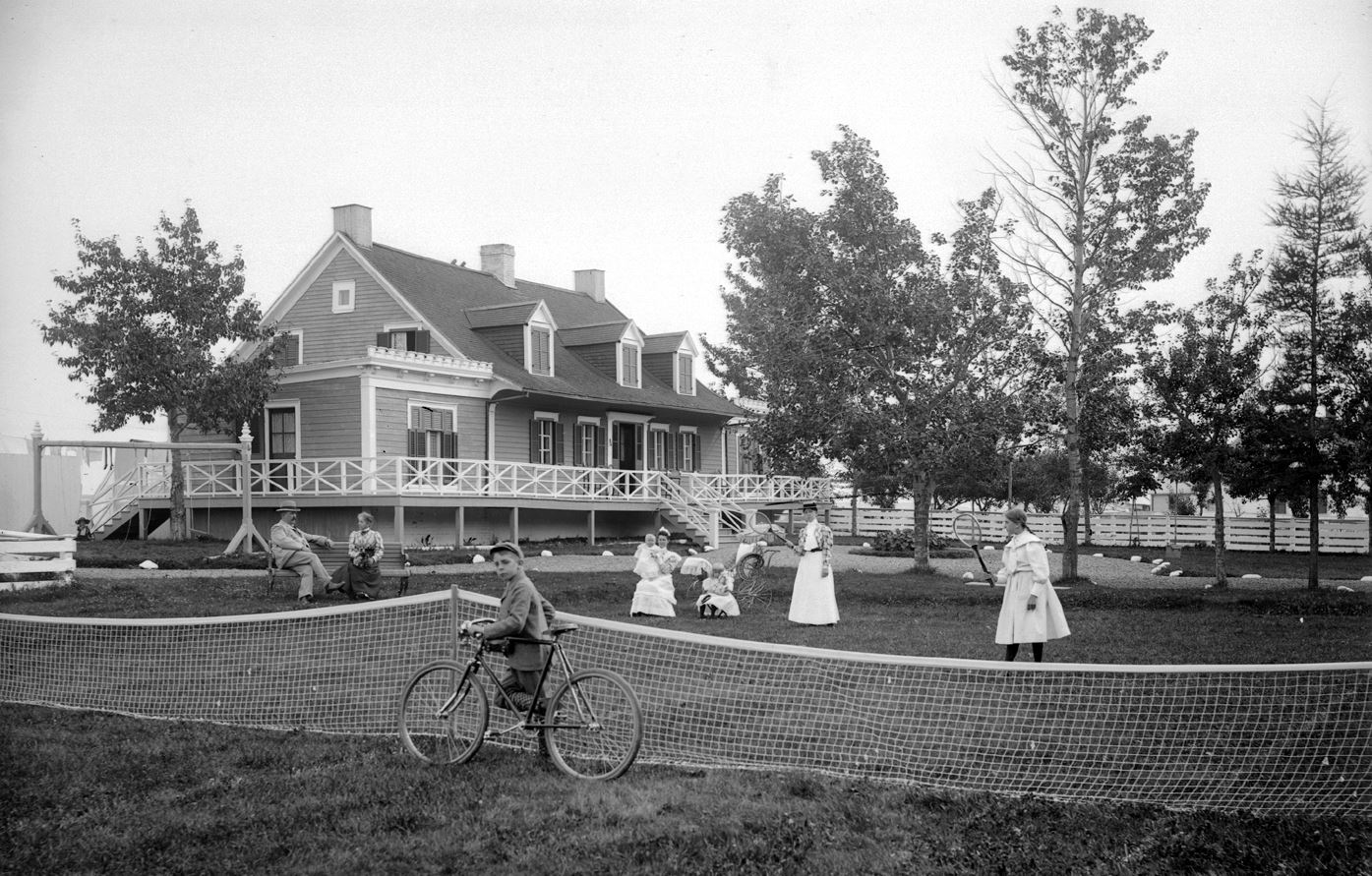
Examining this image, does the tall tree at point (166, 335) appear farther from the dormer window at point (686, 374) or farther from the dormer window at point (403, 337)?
the dormer window at point (686, 374)

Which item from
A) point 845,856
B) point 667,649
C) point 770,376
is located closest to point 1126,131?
point 770,376

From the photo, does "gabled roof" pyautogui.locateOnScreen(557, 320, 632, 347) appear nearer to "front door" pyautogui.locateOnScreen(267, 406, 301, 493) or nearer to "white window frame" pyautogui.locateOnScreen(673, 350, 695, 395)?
"white window frame" pyautogui.locateOnScreen(673, 350, 695, 395)

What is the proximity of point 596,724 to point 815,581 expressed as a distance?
8.23 meters

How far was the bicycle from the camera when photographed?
24.1 feet

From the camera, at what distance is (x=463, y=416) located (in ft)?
101

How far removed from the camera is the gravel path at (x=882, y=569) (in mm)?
20431

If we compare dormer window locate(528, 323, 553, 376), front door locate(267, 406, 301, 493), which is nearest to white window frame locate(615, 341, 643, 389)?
dormer window locate(528, 323, 553, 376)

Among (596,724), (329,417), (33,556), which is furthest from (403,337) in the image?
(596,724)

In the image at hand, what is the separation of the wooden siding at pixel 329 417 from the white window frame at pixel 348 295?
308 cm

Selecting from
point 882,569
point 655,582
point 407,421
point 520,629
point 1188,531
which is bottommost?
point 1188,531

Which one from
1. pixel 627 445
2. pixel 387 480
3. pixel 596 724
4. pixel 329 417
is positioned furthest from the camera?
pixel 627 445

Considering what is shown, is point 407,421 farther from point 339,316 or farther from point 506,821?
point 506,821

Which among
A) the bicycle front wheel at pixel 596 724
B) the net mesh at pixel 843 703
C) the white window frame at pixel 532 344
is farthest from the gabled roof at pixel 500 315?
the bicycle front wheel at pixel 596 724

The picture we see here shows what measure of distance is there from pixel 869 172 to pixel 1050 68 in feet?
13.4
